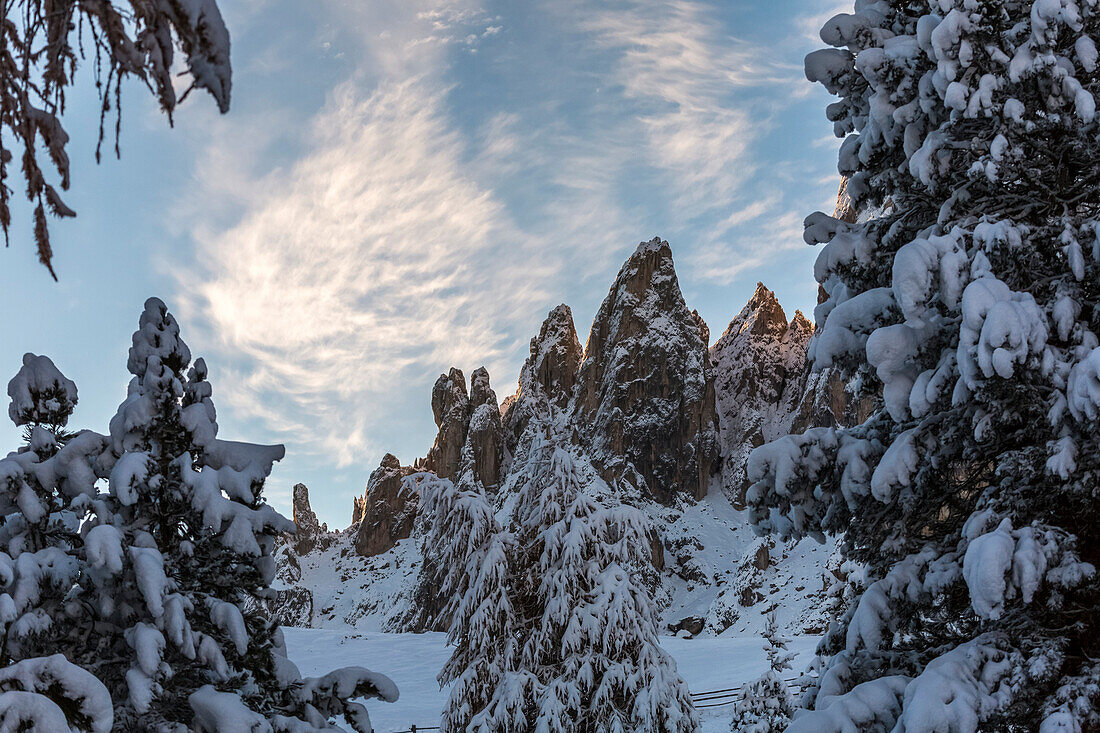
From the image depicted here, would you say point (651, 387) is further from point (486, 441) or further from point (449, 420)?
point (449, 420)

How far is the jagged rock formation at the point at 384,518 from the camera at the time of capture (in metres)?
121

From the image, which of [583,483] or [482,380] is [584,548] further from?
[482,380]

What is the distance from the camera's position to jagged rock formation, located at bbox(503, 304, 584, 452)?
359ft

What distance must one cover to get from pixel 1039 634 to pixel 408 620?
90174mm

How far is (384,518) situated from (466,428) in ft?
65.2

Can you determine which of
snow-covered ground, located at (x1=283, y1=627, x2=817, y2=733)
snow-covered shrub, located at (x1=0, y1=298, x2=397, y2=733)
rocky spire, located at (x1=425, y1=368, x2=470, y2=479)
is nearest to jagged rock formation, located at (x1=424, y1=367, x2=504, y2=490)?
rocky spire, located at (x1=425, y1=368, x2=470, y2=479)

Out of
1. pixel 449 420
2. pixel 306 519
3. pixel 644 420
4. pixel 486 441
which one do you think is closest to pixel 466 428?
pixel 449 420

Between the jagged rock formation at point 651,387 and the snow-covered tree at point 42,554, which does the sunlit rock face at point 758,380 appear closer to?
the jagged rock formation at point 651,387

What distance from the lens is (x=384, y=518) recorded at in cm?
12238

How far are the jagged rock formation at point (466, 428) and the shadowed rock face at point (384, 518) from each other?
263 inches

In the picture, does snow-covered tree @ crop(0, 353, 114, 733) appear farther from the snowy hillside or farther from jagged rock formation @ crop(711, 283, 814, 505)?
jagged rock formation @ crop(711, 283, 814, 505)

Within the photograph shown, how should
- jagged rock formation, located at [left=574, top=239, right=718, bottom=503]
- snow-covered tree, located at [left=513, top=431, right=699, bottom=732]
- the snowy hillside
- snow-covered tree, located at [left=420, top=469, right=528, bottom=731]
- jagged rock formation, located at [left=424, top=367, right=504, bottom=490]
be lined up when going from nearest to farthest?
snow-covered tree, located at [left=513, top=431, right=699, bottom=732] < snow-covered tree, located at [left=420, top=469, right=528, bottom=731] < the snowy hillside < jagged rock formation, located at [left=574, top=239, right=718, bottom=503] < jagged rock formation, located at [left=424, top=367, right=504, bottom=490]

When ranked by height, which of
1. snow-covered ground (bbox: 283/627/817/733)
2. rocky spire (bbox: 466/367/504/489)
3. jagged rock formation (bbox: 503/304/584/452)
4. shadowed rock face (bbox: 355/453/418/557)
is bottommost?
snow-covered ground (bbox: 283/627/817/733)

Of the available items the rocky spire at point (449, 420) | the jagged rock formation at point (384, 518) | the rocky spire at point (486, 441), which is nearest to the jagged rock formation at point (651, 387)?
the rocky spire at point (486, 441)
